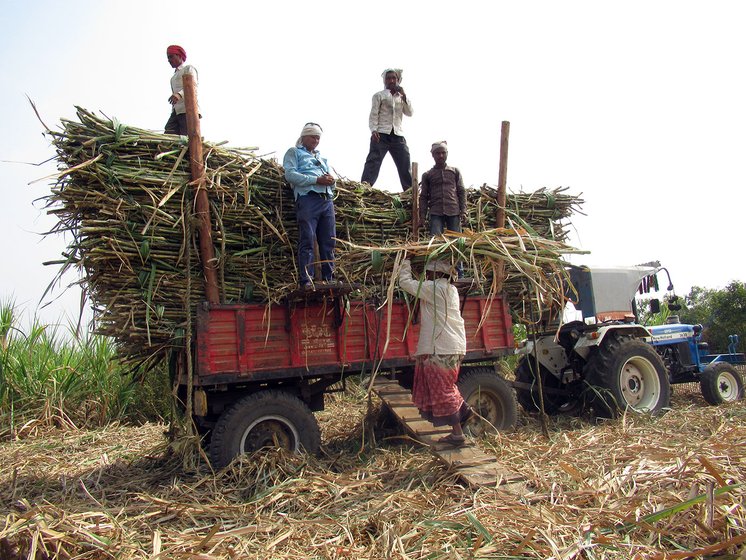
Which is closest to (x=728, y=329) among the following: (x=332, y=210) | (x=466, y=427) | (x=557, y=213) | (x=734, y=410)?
(x=734, y=410)

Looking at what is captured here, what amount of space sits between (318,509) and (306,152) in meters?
3.25

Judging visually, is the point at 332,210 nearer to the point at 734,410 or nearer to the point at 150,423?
the point at 150,423

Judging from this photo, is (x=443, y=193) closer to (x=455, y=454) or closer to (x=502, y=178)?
(x=502, y=178)

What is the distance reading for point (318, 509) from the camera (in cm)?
388

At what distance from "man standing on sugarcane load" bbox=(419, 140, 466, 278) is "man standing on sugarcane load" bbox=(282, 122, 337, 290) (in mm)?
1181

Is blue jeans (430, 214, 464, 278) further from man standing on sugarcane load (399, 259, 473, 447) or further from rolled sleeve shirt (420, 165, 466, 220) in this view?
man standing on sugarcane load (399, 259, 473, 447)

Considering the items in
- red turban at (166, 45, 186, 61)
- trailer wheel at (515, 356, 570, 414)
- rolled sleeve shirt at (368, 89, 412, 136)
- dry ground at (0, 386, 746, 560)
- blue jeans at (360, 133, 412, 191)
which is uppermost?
red turban at (166, 45, 186, 61)

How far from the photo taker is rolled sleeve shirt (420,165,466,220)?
6.07 m

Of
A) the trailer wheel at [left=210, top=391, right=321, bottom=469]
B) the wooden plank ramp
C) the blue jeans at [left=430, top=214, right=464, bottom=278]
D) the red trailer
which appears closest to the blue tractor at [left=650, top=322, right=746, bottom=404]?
the blue jeans at [left=430, top=214, right=464, bottom=278]

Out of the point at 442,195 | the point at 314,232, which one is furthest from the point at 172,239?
the point at 442,195

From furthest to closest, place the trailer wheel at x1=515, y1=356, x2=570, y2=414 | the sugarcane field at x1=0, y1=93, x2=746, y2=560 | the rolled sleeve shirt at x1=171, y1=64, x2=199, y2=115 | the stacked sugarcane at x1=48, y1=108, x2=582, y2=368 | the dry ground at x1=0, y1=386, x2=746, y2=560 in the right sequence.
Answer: the trailer wheel at x1=515, y1=356, x2=570, y2=414, the rolled sleeve shirt at x1=171, y1=64, x2=199, y2=115, the stacked sugarcane at x1=48, y1=108, x2=582, y2=368, the sugarcane field at x1=0, y1=93, x2=746, y2=560, the dry ground at x1=0, y1=386, x2=746, y2=560

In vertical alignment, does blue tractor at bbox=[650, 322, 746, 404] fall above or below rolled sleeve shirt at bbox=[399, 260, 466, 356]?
below

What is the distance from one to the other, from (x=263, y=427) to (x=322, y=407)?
799mm

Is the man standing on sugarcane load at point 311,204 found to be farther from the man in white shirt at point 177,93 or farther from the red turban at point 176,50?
the red turban at point 176,50
